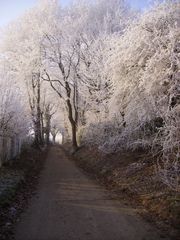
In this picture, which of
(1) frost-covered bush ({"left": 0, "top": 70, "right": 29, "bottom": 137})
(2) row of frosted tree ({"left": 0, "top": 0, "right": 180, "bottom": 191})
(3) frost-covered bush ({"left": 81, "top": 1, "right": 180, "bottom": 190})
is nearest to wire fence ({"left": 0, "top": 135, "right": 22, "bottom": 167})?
(1) frost-covered bush ({"left": 0, "top": 70, "right": 29, "bottom": 137})

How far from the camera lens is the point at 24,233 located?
29.3ft

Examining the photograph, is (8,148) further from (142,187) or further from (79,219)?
(79,219)

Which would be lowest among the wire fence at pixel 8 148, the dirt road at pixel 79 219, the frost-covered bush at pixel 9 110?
the dirt road at pixel 79 219

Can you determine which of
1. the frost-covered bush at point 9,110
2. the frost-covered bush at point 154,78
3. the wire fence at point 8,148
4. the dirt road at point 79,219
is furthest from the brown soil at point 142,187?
the frost-covered bush at point 9,110

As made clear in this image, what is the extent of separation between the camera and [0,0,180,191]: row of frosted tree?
542 inches

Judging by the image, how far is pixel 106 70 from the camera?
1936cm

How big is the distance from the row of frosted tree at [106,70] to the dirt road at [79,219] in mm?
1926

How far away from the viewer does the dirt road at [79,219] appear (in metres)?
8.72

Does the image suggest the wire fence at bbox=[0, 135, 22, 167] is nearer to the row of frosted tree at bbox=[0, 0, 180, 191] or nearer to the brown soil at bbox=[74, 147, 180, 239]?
the row of frosted tree at bbox=[0, 0, 180, 191]

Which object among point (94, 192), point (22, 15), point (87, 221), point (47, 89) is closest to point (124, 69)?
point (94, 192)

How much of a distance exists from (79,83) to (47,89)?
13224mm

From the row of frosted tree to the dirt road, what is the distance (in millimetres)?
1926

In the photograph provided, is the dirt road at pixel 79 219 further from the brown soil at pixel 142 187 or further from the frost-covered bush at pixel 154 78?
the frost-covered bush at pixel 154 78

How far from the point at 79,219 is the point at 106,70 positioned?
10.5m
